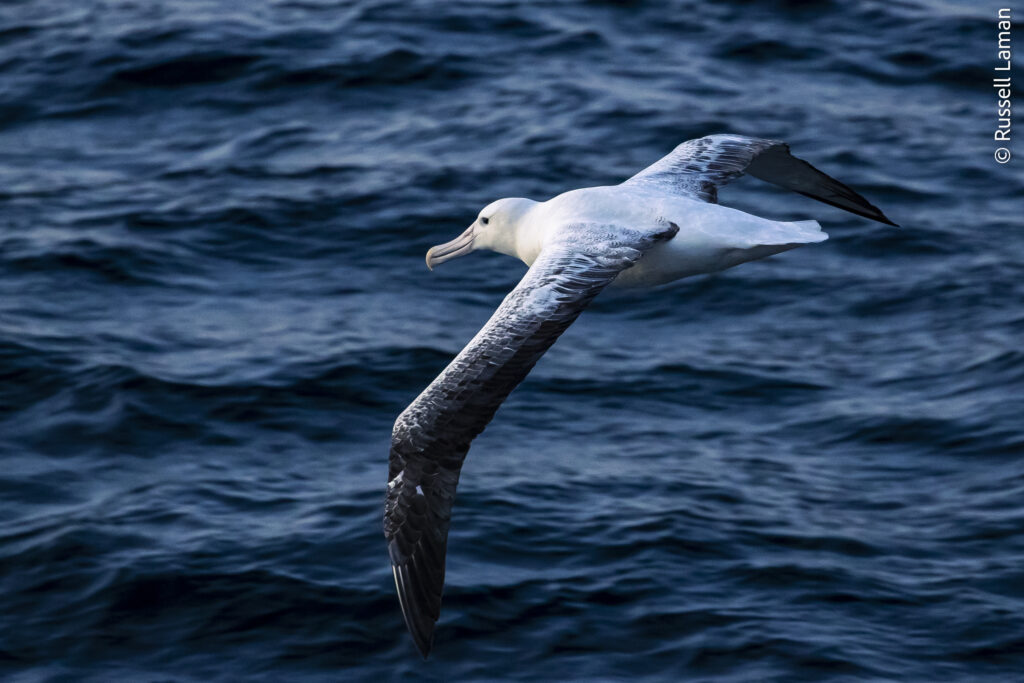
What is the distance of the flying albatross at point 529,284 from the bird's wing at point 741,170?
0.13m

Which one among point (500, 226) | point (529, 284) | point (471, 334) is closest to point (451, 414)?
point (529, 284)

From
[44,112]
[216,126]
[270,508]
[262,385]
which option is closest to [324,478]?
[270,508]

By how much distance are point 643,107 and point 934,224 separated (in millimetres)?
3785

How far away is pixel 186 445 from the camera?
11906mm

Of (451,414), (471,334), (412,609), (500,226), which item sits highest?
(500,226)

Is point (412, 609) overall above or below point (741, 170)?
below

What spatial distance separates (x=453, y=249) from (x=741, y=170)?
223 cm

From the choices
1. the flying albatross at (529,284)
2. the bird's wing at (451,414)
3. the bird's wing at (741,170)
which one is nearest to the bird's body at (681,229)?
the flying albatross at (529,284)

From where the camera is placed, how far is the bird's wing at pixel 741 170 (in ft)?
36.0

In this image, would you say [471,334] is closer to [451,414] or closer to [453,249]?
[453,249]

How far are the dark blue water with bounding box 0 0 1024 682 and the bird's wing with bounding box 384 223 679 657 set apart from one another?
1683mm

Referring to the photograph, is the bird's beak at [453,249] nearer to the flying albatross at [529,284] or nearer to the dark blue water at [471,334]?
the flying albatross at [529,284]

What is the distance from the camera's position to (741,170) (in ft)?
36.8

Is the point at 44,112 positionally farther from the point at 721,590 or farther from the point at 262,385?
the point at 721,590
